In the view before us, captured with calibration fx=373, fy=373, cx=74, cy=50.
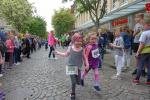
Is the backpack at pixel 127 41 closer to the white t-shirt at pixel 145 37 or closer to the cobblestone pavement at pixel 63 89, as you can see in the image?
the cobblestone pavement at pixel 63 89

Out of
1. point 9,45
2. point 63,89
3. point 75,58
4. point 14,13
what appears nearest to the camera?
point 75,58

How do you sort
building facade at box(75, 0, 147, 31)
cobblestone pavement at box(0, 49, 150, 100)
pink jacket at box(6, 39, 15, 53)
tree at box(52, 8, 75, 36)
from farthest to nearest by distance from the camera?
1. tree at box(52, 8, 75, 36)
2. building facade at box(75, 0, 147, 31)
3. pink jacket at box(6, 39, 15, 53)
4. cobblestone pavement at box(0, 49, 150, 100)

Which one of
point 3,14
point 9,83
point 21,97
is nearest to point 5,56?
point 9,83

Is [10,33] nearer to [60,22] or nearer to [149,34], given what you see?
[149,34]

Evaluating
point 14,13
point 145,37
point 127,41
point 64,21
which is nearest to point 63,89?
point 145,37

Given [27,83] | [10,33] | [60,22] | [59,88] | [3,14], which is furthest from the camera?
[60,22]

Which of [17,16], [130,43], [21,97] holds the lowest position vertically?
[21,97]

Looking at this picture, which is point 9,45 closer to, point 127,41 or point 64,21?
point 127,41

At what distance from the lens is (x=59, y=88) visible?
991 centimetres

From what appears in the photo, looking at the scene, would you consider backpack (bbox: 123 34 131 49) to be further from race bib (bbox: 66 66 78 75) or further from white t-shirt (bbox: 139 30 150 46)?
race bib (bbox: 66 66 78 75)

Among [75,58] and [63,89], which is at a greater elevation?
[75,58]

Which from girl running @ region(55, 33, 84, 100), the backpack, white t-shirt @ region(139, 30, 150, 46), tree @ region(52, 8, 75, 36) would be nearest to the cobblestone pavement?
girl running @ region(55, 33, 84, 100)

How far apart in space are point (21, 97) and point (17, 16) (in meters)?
35.9

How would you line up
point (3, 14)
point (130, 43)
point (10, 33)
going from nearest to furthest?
point (130, 43)
point (10, 33)
point (3, 14)
